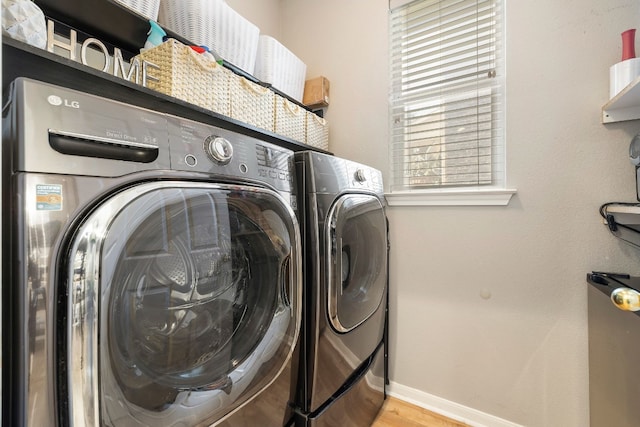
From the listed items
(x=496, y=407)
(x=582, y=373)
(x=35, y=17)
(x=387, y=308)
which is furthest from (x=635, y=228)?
(x=35, y=17)

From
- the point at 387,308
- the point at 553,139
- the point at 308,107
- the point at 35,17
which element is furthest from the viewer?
the point at 308,107

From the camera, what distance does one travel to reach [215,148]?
0.65 m

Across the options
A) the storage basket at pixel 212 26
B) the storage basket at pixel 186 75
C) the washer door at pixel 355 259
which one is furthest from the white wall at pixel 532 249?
the storage basket at pixel 186 75

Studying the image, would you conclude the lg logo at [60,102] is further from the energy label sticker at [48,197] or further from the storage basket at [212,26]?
the storage basket at [212,26]

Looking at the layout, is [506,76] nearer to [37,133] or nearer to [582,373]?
[582,373]

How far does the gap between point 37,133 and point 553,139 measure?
1.67m

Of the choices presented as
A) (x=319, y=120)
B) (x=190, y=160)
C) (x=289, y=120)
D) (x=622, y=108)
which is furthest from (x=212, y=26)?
(x=622, y=108)

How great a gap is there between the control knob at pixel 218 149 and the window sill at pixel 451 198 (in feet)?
3.44

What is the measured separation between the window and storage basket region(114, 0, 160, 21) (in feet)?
3.89

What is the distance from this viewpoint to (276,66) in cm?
144

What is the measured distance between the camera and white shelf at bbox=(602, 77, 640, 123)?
0.95 m

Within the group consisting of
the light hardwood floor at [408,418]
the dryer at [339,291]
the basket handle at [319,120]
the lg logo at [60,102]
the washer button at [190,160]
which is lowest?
the light hardwood floor at [408,418]

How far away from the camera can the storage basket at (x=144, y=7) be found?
92cm

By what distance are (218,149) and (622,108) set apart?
59.5 inches
